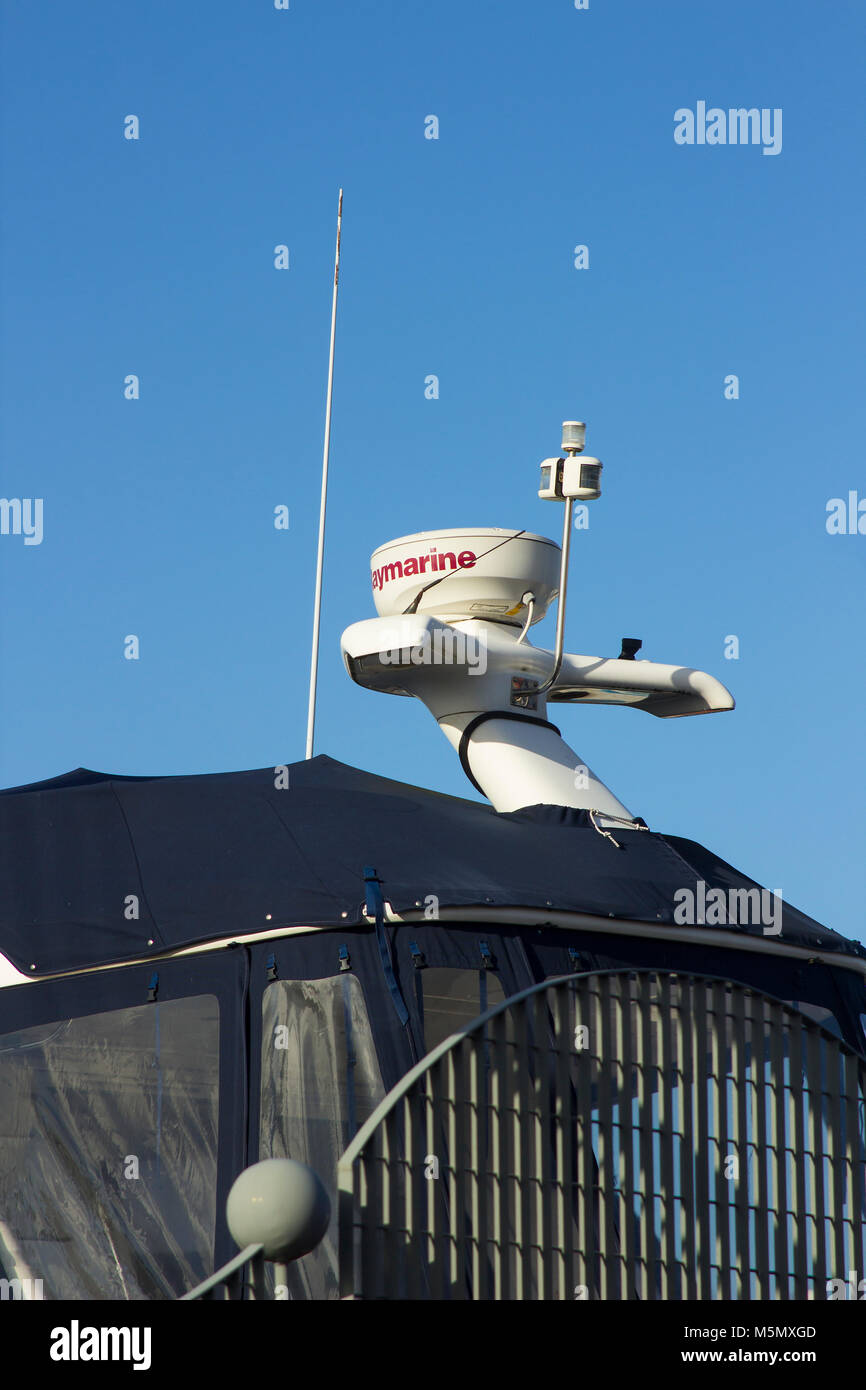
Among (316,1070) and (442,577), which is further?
(442,577)

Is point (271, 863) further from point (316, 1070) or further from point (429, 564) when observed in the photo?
point (429, 564)

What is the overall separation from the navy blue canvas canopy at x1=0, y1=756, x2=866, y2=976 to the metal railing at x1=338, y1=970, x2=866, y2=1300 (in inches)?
138

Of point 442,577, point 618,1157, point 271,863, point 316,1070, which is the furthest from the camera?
point 442,577

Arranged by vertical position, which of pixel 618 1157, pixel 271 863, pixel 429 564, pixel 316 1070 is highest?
pixel 429 564

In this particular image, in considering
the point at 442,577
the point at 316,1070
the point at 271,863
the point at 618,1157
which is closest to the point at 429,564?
the point at 442,577

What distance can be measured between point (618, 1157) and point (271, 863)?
4698 mm

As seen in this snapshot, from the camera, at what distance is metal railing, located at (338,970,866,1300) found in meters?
5.11

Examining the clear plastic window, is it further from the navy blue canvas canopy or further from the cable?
the cable

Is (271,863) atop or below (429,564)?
below

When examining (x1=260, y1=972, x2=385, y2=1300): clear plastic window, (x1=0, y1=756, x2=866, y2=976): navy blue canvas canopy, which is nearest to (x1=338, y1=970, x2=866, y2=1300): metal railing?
(x1=260, y1=972, x2=385, y2=1300): clear plastic window

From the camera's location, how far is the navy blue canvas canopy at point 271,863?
9.66m

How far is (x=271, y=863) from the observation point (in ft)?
32.8

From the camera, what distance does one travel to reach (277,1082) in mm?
9117
